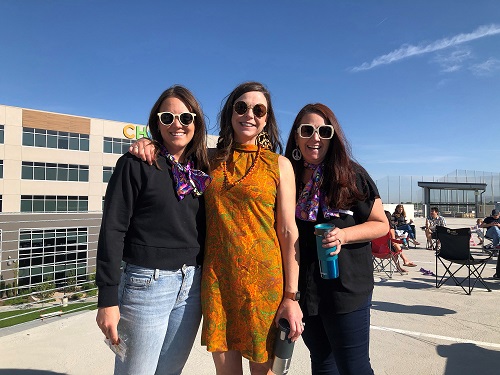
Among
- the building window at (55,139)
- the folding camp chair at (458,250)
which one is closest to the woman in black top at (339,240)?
the folding camp chair at (458,250)

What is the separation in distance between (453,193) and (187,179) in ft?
160

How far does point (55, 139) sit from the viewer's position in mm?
35812

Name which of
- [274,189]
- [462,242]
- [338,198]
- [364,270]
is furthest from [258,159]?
[462,242]

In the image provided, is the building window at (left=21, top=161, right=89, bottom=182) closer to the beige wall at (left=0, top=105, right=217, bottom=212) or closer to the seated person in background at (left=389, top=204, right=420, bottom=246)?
the beige wall at (left=0, top=105, right=217, bottom=212)

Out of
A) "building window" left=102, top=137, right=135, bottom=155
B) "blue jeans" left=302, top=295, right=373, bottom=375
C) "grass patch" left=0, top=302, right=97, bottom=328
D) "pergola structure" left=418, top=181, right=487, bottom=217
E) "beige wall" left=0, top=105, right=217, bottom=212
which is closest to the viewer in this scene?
"blue jeans" left=302, top=295, right=373, bottom=375

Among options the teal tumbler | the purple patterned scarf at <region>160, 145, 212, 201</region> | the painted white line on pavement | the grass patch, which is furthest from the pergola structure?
the purple patterned scarf at <region>160, 145, 212, 201</region>

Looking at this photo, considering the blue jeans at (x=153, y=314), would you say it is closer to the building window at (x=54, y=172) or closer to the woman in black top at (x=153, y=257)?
the woman in black top at (x=153, y=257)

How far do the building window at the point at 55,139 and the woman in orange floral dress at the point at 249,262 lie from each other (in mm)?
39111

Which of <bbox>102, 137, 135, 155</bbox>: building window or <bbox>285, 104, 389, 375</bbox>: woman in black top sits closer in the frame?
<bbox>285, 104, 389, 375</bbox>: woman in black top

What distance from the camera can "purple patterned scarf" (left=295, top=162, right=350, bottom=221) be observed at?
1.91 m

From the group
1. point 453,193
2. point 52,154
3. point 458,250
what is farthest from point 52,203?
point 453,193

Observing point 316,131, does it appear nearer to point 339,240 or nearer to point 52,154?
point 339,240

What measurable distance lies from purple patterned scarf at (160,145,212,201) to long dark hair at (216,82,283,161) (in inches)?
6.2

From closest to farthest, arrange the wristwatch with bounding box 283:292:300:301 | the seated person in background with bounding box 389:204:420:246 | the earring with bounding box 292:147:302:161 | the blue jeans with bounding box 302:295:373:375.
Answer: the wristwatch with bounding box 283:292:300:301
the blue jeans with bounding box 302:295:373:375
the earring with bounding box 292:147:302:161
the seated person in background with bounding box 389:204:420:246
